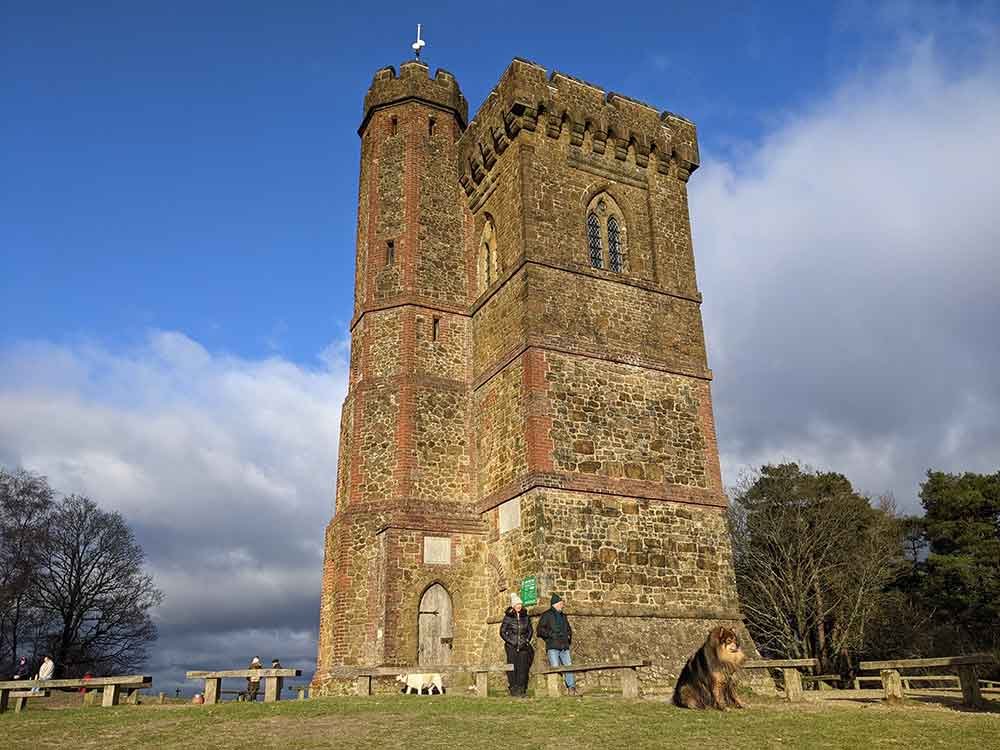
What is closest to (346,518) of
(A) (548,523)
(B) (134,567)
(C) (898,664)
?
(A) (548,523)

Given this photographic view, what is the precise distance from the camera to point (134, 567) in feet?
136

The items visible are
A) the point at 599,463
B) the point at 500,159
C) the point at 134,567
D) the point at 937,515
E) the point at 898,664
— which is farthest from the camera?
the point at 134,567

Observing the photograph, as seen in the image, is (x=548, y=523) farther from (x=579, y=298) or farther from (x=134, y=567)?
(x=134, y=567)

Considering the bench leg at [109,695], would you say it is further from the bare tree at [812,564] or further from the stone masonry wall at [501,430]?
the bare tree at [812,564]

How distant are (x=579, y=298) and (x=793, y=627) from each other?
21644 mm

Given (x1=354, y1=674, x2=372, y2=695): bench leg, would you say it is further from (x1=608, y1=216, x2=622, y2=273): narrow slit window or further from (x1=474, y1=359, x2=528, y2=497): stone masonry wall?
(x1=608, y1=216, x2=622, y2=273): narrow slit window

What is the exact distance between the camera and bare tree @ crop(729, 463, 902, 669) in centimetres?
3222

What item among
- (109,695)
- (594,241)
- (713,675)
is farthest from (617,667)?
(594,241)

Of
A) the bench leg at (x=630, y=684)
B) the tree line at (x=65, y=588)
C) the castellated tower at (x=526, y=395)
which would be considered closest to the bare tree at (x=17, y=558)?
the tree line at (x=65, y=588)

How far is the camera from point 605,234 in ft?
72.7

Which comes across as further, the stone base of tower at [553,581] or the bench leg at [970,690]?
the stone base of tower at [553,581]

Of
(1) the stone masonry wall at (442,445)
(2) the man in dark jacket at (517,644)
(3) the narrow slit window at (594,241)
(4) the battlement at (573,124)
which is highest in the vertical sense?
(4) the battlement at (573,124)

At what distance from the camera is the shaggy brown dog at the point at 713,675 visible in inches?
358

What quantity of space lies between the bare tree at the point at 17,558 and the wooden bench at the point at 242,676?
25.8 m
